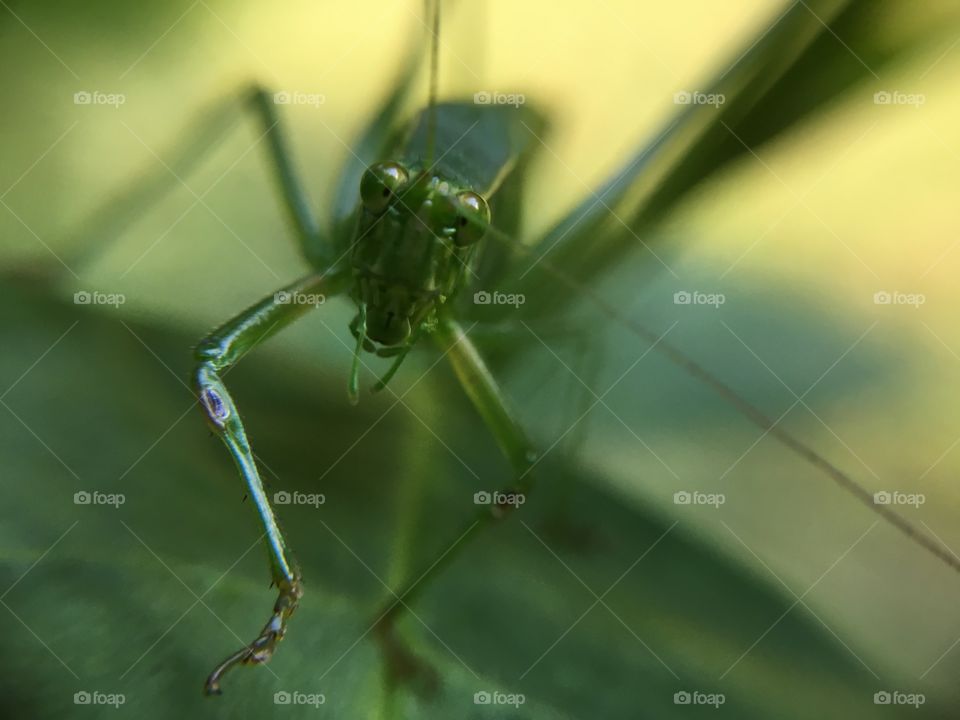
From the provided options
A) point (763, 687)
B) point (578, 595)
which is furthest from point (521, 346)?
point (763, 687)

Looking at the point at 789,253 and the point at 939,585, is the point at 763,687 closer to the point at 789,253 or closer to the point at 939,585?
the point at 939,585
